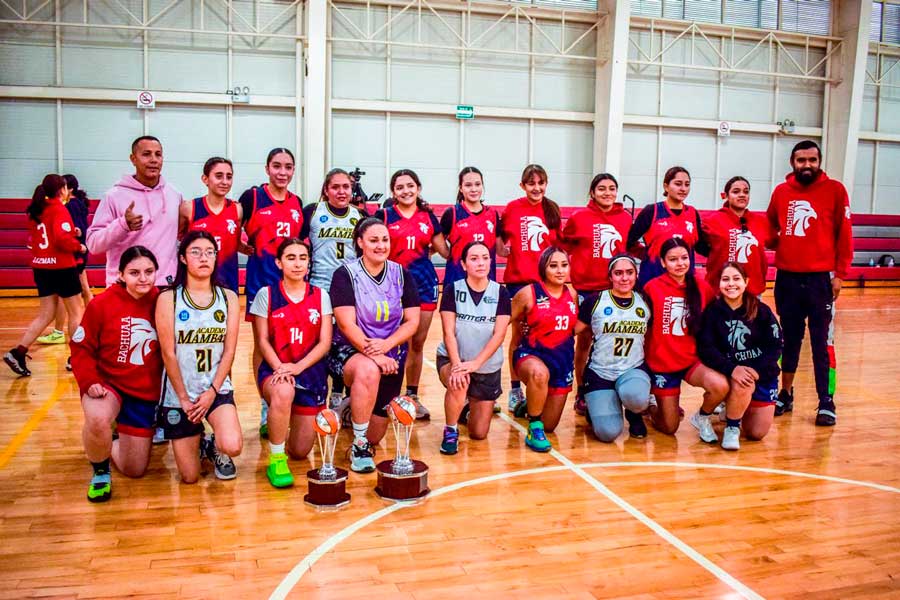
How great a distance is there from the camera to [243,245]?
497 centimetres

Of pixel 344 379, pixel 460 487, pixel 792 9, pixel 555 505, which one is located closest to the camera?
pixel 555 505

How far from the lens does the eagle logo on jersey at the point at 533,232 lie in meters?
5.34

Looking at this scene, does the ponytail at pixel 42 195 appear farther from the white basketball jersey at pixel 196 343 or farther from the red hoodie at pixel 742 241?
the red hoodie at pixel 742 241

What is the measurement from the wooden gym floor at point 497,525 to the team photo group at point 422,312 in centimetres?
21

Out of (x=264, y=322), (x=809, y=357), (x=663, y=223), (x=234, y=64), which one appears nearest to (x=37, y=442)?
(x=264, y=322)

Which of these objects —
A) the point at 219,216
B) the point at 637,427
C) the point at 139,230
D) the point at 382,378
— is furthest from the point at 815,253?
the point at 139,230

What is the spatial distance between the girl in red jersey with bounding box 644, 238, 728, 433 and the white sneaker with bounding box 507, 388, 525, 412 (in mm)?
1010

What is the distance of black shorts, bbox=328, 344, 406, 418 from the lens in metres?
4.38

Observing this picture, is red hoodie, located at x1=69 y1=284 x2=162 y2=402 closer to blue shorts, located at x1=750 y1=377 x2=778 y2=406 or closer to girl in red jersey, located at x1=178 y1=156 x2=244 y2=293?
girl in red jersey, located at x1=178 y1=156 x2=244 y2=293

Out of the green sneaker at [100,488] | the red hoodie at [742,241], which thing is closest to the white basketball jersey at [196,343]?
the green sneaker at [100,488]

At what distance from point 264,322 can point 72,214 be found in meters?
4.12

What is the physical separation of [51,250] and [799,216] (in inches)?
244

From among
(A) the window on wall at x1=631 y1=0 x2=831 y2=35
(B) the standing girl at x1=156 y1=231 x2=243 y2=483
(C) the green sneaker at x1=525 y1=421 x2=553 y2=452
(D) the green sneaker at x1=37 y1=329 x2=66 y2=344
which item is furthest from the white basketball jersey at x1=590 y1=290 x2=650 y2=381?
(A) the window on wall at x1=631 y1=0 x2=831 y2=35

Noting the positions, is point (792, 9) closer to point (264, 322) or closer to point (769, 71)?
point (769, 71)
